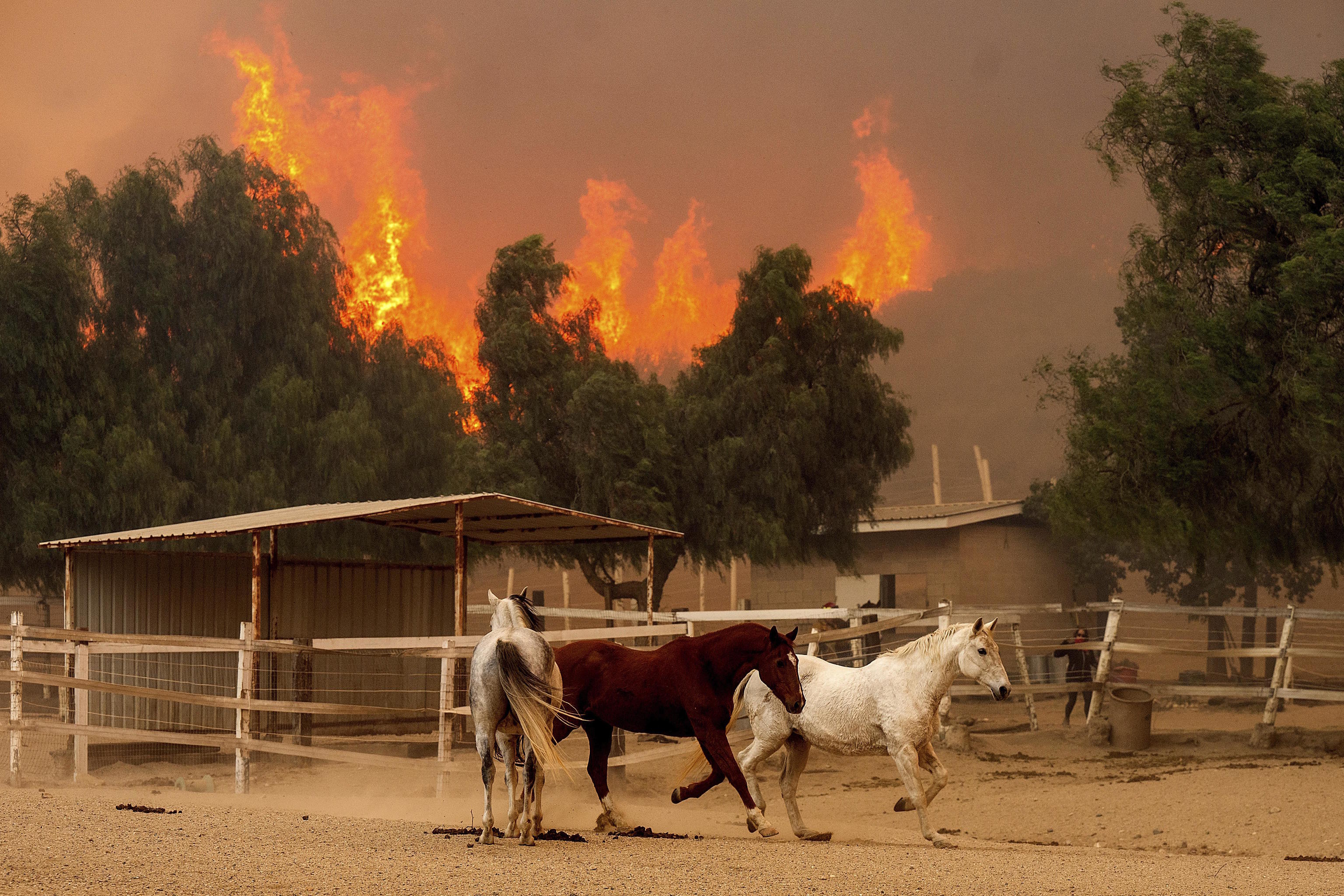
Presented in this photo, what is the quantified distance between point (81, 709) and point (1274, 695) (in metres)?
12.7

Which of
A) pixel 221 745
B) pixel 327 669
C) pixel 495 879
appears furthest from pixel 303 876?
pixel 327 669

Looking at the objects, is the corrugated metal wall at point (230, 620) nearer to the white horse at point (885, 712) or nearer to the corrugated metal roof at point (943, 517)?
the white horse at point (885, 712)

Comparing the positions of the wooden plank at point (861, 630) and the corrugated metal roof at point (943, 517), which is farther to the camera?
the corrugated metal roof at point (943, 517)

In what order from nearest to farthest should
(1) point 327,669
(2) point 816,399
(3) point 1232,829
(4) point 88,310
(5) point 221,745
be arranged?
(3) point 1232,829 < (5) point 221,745 < (1) point 327,669 < (2) point 816,399 < (4) point 88,310

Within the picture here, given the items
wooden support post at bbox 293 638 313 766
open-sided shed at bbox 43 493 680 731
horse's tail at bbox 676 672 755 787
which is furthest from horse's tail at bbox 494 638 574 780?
wooden support post at bbox 293 638 313 766

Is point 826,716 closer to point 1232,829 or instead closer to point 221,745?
point 1232,829

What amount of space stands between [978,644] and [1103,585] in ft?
73.6

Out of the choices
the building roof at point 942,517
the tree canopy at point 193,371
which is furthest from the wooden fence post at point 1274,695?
the tree canopy at point 193,371

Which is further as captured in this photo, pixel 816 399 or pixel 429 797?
pixel 816 399

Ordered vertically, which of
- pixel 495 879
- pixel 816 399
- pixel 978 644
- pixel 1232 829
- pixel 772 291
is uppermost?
pixel 772 291

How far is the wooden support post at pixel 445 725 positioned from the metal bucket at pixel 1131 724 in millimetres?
8090

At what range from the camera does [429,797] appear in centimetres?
1071

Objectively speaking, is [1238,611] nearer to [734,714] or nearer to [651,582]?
[651,582]

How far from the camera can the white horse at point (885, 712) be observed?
862 cm
